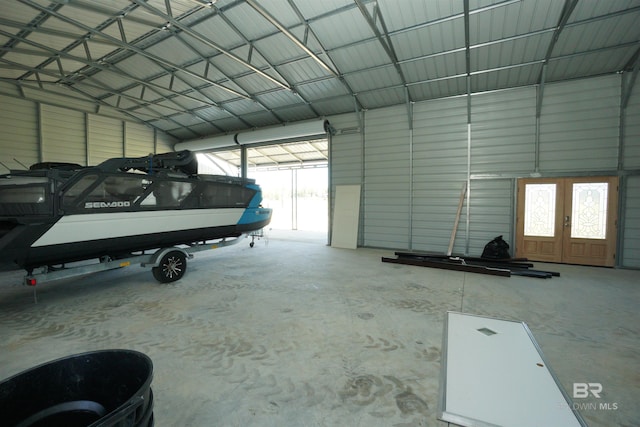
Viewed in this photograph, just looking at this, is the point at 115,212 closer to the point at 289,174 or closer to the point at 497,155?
the point at 497,155

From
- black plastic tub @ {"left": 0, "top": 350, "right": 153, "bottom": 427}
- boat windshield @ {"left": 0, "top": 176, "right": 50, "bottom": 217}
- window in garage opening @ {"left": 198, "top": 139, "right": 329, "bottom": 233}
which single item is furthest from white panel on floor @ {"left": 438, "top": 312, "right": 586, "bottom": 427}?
window in garage opening @ {"left": 198, "top": 139, "right": 329, "bottom": 233}

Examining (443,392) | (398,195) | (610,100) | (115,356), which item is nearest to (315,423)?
(443,392)

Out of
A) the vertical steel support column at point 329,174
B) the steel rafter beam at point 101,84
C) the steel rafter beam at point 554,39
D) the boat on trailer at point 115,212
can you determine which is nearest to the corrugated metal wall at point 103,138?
the steel rafter beam at point 101,84

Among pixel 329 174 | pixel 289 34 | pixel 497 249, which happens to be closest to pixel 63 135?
pixel 289 34

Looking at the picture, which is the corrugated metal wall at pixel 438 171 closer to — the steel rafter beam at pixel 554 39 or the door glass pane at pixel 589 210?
the steel rafter beam at pixel 554 39

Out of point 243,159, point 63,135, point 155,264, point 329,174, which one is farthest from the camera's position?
point 243,159

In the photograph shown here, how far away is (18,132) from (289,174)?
9612 mm

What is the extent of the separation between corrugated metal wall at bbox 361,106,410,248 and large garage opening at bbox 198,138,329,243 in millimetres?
3382

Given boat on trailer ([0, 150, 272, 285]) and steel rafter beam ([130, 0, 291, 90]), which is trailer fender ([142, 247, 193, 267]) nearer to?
boat on trailer ([0, 150, 272, 285])

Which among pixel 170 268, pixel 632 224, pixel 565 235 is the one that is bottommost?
pixel 170 268

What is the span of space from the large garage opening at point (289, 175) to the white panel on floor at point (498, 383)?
8574mm

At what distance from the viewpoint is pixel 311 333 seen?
9.89 ft

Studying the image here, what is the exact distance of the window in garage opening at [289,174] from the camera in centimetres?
1255

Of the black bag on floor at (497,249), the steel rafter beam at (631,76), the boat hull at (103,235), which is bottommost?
the black bag on floor at (497,249)
